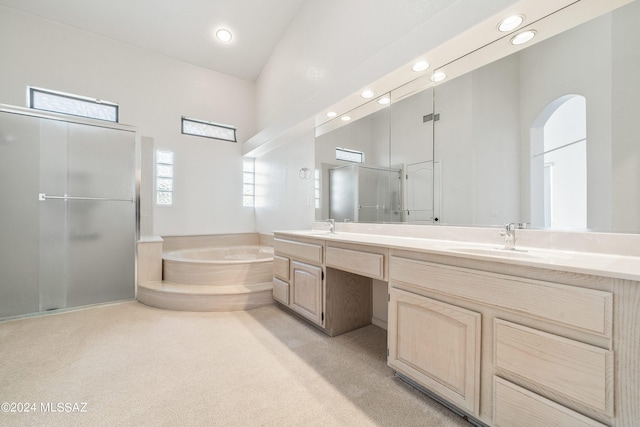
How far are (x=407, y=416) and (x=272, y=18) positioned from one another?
15.3 feet

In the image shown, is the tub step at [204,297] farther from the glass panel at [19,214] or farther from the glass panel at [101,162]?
the glass panel at [101,162]

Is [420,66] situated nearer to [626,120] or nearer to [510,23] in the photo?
[510,23]

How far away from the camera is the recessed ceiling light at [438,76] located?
1894 mm

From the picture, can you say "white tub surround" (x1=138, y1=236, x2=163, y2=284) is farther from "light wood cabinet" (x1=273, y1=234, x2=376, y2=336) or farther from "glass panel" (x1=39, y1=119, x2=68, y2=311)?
"light wood cabinet" (x1=273, y1=234, x2=376, y2=336)

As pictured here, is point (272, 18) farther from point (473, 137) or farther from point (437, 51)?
point (473, 137)

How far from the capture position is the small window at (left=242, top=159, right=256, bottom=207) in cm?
492

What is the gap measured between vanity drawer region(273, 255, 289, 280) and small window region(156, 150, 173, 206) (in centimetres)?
245

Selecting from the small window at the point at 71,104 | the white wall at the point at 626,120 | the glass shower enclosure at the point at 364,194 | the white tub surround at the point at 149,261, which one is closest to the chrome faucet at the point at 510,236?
the white wall at the point at 626,120

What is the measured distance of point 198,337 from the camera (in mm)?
2258

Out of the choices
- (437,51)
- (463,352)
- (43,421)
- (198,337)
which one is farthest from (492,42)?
(43,421)

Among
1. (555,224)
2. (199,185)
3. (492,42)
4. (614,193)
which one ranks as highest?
(492,42)

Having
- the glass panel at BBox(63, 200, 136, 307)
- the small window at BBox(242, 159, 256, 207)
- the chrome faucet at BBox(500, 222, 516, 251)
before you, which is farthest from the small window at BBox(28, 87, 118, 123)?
the chrome faucet at BBox(500, 222, 516, 251)

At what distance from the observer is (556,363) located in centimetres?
94

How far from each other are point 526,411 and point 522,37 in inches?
72.1
